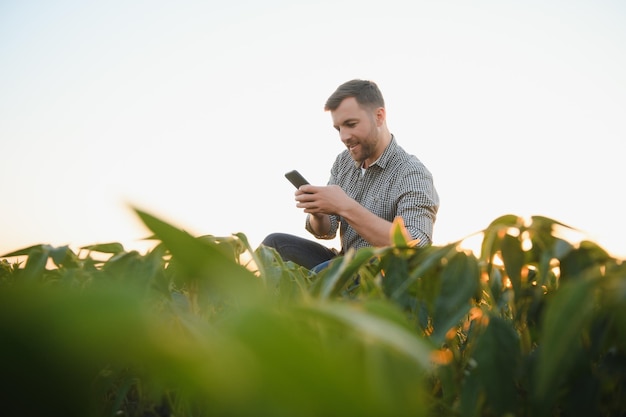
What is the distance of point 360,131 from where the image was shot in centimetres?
283

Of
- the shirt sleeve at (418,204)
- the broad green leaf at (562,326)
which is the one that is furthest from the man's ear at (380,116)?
the broad green leaf at (562,326)

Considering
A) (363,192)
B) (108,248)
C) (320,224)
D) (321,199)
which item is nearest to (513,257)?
Answer: (108,248)

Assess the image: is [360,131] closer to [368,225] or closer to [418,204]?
[418,204]

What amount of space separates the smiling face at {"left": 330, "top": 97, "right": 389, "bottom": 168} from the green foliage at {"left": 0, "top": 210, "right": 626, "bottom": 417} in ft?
8.36

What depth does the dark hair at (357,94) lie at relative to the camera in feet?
9.62

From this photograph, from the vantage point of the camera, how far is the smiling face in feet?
9.26

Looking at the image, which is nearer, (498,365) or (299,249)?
(498,365)

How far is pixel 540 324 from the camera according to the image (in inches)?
11.6

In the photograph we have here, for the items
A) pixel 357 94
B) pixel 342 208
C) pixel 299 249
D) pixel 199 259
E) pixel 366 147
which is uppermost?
pixel 357 94

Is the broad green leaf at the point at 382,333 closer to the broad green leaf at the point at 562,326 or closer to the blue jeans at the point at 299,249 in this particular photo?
the broad green leaf at the point at 562,326

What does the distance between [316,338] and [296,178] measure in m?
1.81

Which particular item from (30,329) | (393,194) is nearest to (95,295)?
(30,329)

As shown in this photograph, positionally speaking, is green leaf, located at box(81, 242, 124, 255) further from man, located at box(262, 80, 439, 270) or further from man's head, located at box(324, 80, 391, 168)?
man's head, located at box(324, 80, 391, 168)

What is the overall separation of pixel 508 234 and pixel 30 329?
0.24 m
